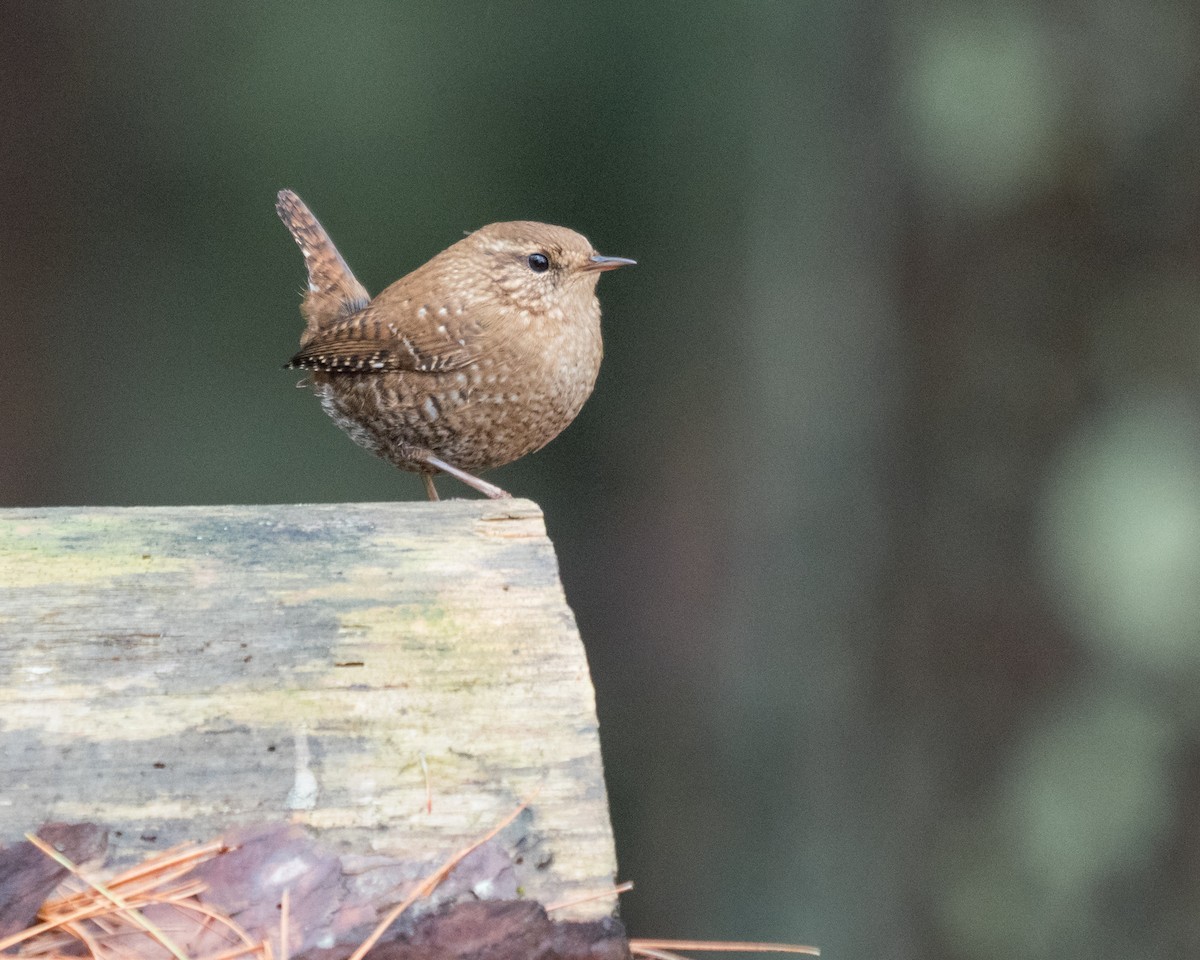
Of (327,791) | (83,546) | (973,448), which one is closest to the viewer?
(327,791)

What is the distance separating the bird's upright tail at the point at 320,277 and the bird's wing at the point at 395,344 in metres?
0.36

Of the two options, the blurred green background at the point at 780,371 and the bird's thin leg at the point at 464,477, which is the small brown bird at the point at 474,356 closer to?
the bird's thin leg at the point at 464,477

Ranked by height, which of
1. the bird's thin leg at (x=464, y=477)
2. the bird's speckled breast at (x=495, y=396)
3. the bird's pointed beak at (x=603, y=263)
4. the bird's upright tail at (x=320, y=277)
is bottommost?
the bird's thin leg at (x=464, y=477)

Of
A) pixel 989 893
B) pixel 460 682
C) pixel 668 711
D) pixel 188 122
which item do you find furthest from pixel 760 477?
pixel 460 682

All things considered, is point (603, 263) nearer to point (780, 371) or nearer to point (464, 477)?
point (464, 477)

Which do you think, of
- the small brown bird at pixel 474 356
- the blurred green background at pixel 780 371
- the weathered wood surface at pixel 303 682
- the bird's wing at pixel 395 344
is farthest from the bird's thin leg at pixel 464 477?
the blurred green background at pixel 780 371

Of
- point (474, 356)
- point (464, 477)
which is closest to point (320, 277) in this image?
point (474, 356)

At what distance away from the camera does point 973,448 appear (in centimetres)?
389

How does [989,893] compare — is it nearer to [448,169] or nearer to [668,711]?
[668,711]

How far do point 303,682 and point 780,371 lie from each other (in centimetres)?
299

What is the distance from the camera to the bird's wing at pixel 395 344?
3297 millimetres

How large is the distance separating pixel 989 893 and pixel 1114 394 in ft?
4.44

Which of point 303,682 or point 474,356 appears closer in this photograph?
point 303,682

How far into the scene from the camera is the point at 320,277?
4047 millimetres
